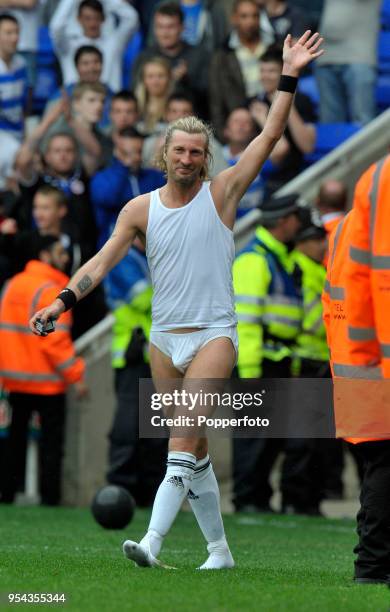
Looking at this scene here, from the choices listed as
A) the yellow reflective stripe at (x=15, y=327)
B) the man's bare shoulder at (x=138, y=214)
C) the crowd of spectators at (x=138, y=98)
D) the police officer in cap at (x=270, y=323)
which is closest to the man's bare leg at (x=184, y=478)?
the man's bare shoulder at (x=138, y=214)

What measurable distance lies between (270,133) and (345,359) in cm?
161

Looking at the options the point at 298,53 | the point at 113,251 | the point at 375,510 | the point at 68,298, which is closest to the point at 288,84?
the point at 298,53

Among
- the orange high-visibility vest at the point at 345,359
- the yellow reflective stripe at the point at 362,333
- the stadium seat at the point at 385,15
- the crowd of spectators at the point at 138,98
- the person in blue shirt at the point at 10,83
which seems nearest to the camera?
the yellow reflective stripe at the point at 362,333

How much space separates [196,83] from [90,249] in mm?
2247

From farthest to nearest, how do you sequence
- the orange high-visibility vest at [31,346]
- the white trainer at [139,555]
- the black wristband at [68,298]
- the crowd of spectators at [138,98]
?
the crowd of spectators at [138,98] → the orange high-visibility vest at [31,346] → the black wristband at [68,298] → the white trainer at [139,555]

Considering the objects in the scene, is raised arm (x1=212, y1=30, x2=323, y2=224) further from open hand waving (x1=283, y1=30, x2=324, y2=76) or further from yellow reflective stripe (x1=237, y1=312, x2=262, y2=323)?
yellow reflective stripe (x1=237, y1=312, x2=262, y2=323)

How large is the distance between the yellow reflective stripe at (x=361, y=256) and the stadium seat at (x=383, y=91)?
10.4m

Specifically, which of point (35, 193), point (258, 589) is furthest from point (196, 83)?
point (258, 589)

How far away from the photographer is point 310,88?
16594mm

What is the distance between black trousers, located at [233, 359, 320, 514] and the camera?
1330 centimetres

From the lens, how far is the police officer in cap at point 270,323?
43.0 feet

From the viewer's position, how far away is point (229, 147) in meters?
15.5

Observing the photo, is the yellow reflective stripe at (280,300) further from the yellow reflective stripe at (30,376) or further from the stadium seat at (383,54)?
the stadium seat at (383,54)

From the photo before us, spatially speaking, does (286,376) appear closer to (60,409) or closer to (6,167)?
(60,409)
